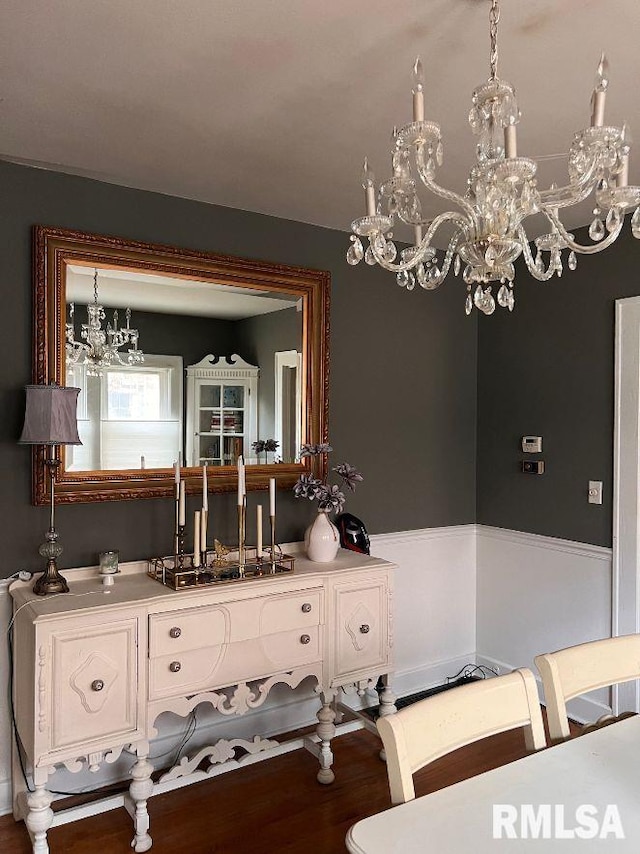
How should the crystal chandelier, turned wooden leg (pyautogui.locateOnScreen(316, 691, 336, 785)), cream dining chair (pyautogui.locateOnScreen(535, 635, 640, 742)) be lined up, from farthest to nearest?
turned wooden leg (pyautogui.locateOnScreen(316, 691, 336, 785)) < cream dining chair (pyautogui.locateOnScreen(535, 635, 640, 742)) < the crystal chandelier

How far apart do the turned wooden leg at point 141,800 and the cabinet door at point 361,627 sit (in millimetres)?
864

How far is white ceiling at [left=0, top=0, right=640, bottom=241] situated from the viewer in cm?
161

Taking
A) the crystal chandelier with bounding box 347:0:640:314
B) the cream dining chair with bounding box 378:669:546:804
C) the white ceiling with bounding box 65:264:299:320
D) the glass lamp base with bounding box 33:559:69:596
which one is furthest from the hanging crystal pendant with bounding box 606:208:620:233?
the glass lamp base with bounding box 33:559:69:596

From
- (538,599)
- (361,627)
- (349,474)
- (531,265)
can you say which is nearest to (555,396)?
(538,599)

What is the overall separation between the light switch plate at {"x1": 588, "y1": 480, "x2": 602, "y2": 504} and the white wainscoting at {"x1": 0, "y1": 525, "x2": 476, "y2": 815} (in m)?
0.82

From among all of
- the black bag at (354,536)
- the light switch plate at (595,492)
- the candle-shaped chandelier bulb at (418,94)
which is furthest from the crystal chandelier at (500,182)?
the light switch plate at (595,492)

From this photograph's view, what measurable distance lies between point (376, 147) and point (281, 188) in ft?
1.88

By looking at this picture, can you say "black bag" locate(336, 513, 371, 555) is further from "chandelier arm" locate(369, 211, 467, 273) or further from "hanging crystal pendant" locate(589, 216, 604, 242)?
"hanging crystal pendant" locate(589, 216, 604, 242)

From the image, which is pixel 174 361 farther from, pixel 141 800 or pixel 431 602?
pixel 431 602

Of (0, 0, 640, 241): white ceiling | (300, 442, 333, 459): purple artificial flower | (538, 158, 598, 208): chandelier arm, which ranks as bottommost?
(300, 442, 333, 459): purple artificial flower

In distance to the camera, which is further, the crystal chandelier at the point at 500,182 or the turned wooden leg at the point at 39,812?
the turned wooden leg at the point at 39,812

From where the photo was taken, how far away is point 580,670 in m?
1.86

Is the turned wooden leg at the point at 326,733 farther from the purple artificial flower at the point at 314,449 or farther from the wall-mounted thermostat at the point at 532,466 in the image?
the wall-mounted thermostat at the point at 532,466

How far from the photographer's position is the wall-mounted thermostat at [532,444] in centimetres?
363
